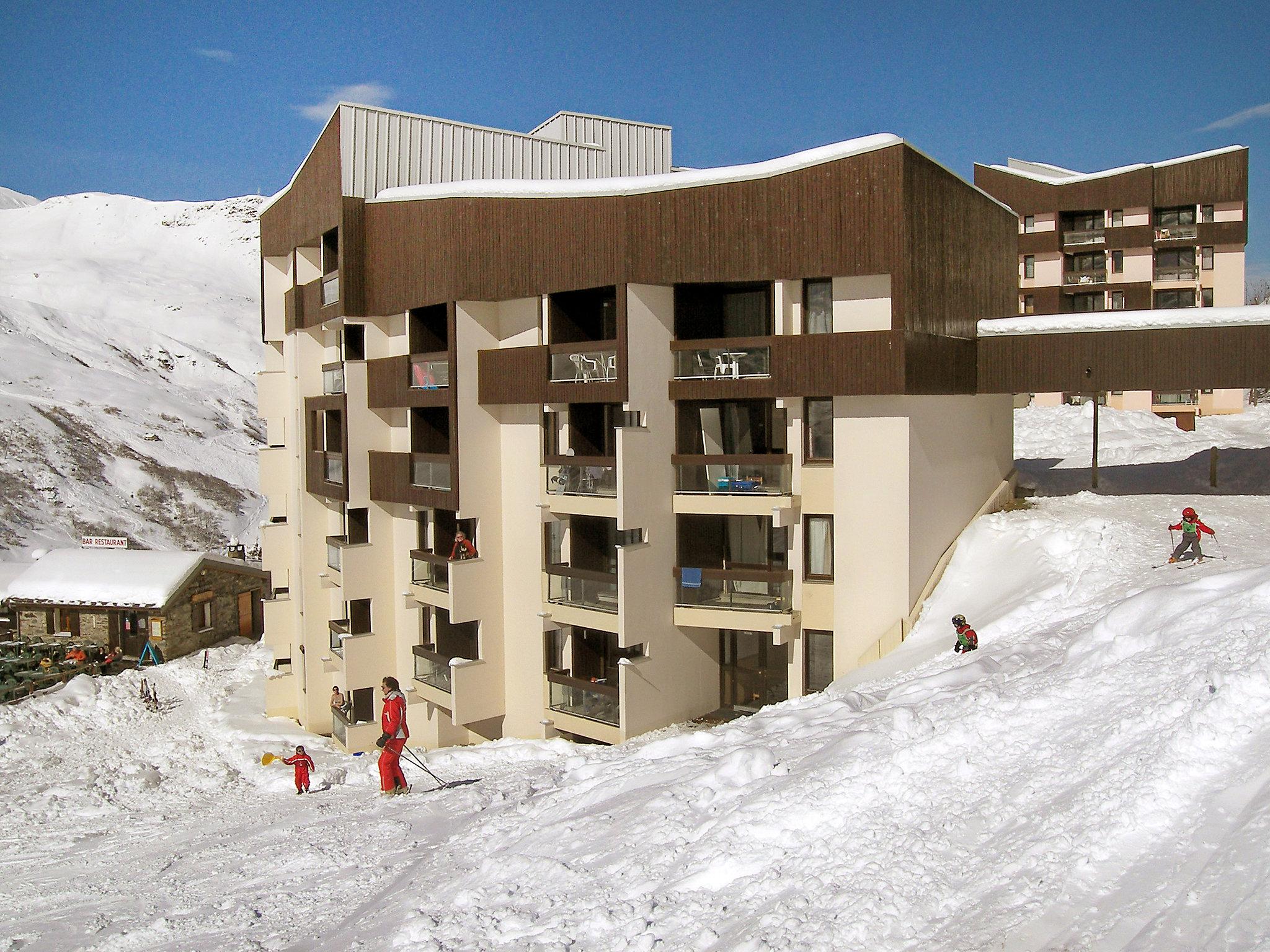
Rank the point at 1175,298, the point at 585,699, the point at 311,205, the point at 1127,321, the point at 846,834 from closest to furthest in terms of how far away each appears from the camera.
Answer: the point at 846,834, the point at 585,699, the point at 1127,321, the point at 311,205, the point at 1175,298

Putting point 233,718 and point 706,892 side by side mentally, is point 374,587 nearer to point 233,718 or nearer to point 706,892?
point 233,718

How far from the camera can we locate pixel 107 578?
34.3m

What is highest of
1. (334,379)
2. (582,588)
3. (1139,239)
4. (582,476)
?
(1139,239)

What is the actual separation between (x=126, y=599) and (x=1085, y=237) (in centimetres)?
4829

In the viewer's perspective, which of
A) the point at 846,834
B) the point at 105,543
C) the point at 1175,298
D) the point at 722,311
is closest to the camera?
the point at 846,834

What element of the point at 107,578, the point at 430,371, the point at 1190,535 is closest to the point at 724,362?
the point at 430,371

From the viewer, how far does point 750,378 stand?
18.6m

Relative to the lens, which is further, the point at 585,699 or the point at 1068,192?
the point at 1068,192

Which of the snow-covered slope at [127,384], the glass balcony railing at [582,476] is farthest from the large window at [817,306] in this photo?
the snow-covered slope at [127,384]

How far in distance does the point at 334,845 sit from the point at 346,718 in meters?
11.8

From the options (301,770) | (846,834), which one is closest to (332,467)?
(301,770)

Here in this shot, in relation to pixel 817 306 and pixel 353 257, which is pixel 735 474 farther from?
pixel 353 257

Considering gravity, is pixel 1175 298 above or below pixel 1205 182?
below

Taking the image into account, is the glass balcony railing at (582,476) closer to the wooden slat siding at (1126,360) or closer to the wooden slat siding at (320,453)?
the wooden slat siding at (320,453)
